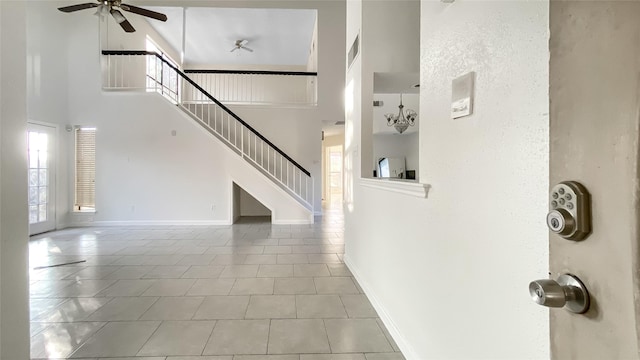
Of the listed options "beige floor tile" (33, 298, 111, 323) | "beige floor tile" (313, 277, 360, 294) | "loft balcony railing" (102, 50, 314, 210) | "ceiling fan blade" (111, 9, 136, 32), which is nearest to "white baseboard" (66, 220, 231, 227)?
"loft balcony railing" (102, 50, 314, 210)

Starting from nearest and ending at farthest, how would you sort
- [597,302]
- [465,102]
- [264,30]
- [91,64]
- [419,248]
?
[597,302], [465,102], [419,248], [91,64], [264,30]

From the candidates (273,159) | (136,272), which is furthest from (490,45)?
(273,159)

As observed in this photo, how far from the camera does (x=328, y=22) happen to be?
7.38m

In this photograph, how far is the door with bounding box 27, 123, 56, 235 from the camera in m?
5.71

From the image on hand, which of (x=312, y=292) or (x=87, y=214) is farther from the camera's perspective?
(x=87, y=214)

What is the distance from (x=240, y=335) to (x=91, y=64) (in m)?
7.10

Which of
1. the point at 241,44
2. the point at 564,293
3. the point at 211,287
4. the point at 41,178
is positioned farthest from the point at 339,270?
the point at 241,44

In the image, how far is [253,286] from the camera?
10.3 feet

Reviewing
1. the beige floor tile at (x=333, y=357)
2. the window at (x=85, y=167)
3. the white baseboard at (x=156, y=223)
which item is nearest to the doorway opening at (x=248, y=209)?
the white baseboard at (x=156, y=223)

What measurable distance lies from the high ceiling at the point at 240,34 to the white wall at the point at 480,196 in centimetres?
680

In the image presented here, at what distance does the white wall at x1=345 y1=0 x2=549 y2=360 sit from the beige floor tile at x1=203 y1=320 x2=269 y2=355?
0.99 metres

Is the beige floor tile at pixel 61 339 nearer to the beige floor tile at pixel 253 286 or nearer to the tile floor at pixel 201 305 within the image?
the tile floor at pixel 201 305

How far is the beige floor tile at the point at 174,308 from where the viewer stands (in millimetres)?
2510

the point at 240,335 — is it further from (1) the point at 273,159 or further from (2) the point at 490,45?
(1) the point at 273,159
